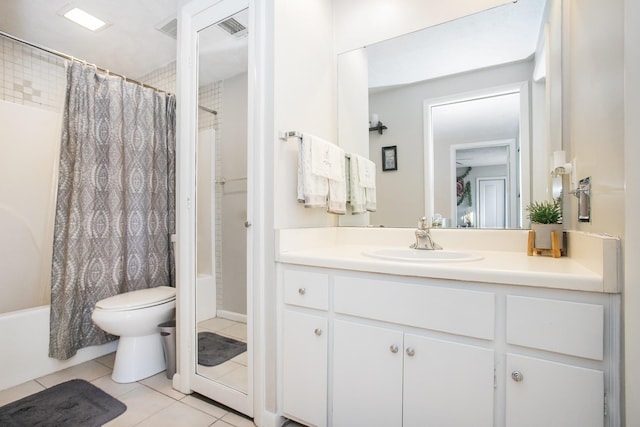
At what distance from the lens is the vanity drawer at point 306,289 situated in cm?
122

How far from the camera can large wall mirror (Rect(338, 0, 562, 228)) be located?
4.55 feet

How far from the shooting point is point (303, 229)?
1505mm

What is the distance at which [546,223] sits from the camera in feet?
3.98

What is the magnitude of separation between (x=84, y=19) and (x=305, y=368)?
2716 mm

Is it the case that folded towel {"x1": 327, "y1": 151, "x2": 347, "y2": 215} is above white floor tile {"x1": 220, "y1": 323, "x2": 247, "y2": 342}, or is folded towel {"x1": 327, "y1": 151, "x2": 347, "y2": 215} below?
above

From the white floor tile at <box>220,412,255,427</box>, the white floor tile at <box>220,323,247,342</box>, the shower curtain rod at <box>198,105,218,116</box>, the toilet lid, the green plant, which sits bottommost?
the white floor tile at <box>220,412,255,427</box>

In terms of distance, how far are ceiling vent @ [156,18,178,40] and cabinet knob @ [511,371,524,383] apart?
2.68 metres

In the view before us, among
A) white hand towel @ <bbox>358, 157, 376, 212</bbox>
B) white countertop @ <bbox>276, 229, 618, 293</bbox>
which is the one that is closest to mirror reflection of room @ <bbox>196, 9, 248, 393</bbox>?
white countertop @ <bbox>276, 229, 618, 293</bbox>

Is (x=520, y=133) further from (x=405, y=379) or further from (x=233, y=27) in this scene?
(x=233, y=27)

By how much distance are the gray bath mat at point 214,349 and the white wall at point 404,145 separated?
104 cm

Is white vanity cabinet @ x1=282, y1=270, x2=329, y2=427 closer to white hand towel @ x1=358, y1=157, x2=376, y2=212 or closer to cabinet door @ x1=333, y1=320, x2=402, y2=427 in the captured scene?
cabinet door @ x1=333, y1=320, x2=402, y2=427

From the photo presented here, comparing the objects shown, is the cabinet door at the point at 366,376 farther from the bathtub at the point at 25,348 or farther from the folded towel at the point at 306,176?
the bathtub at the point at 25,348

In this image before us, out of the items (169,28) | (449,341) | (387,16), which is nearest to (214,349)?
(449,341)

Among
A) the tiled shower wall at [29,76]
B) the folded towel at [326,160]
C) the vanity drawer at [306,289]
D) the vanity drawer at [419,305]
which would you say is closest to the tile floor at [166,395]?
the vanity drawer at [306,289]
